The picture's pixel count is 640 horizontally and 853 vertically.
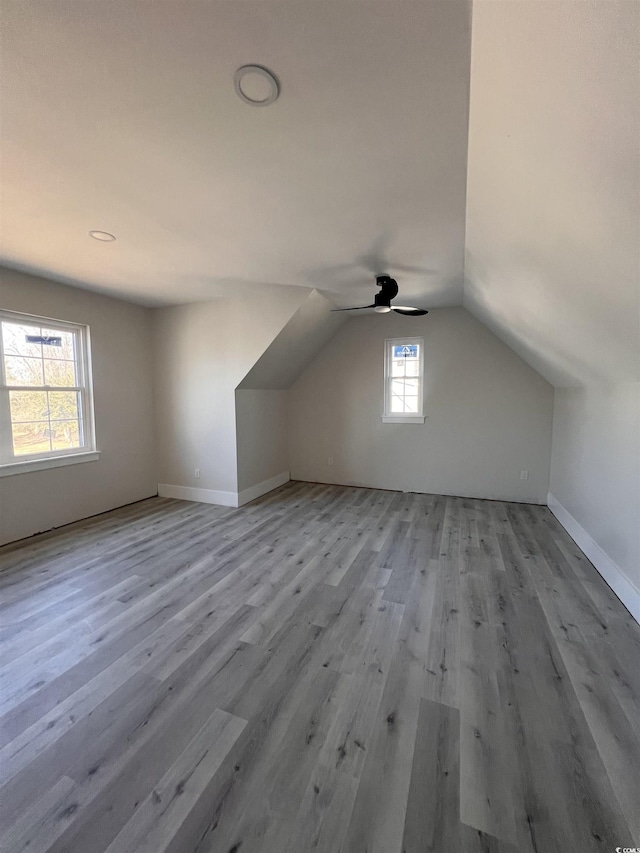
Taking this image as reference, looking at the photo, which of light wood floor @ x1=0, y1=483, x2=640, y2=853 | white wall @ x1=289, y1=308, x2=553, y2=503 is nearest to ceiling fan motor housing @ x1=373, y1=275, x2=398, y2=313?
white wall @ x1=289, y1=308, x2=553, y2=503

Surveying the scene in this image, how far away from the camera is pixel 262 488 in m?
4.90

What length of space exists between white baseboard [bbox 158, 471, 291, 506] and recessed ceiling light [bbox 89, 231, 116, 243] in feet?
9.67

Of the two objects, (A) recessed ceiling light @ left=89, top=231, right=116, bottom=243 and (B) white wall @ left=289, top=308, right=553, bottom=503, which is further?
(B) white wall @ left=289, top=308, right=553, bottom=503

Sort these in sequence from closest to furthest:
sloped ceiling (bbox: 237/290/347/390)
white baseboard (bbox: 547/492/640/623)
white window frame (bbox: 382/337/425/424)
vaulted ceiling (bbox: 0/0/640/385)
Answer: vaulted ceiling (bbox: 0/0/640/385)
white baseboard (bbox: 547/492/640/623)
sloped ceiling (bbox: 237/290/347/390)
white window frame (bbox: 382/337/425/424)

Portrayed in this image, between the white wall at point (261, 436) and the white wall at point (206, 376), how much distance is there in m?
0.14

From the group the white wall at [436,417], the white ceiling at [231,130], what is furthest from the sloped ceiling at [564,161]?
the white wall at [436,417]

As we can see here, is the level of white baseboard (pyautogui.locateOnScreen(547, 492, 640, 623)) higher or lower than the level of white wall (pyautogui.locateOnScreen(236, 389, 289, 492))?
lower

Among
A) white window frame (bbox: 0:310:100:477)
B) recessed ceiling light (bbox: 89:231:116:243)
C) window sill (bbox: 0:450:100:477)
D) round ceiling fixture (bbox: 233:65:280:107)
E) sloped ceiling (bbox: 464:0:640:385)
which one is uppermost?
recessed ceiling light (bbox: 89:231:116:243)

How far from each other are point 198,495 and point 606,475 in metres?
4.41

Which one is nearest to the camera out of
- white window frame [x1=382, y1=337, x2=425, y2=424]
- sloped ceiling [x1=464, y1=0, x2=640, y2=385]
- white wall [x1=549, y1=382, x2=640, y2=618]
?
sloped ceiling [x1=464, y1=0, x2=640, y2=385]

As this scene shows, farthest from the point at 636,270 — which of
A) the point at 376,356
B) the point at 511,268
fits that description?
the point at 376,356

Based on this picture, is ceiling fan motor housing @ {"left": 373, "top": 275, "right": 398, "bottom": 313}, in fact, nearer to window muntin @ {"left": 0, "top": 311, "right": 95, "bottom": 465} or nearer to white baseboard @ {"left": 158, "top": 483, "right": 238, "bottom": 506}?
white baseboard @ {"left": 158, "top": 483, "right": 238, "bottom": 506}

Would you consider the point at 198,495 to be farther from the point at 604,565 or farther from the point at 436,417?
the point at 604,565

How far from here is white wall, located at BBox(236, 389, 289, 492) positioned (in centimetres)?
441
